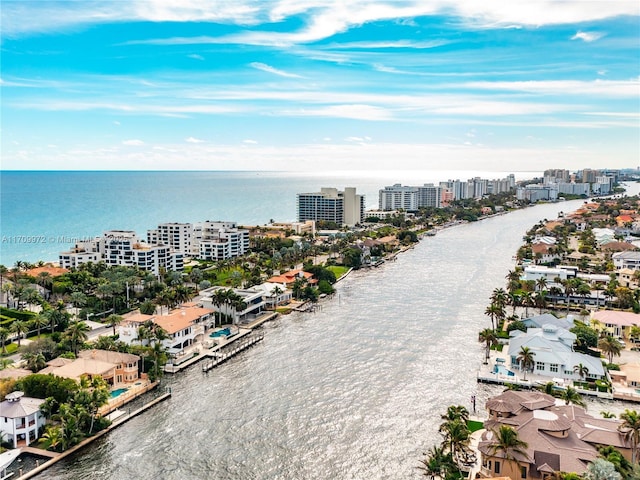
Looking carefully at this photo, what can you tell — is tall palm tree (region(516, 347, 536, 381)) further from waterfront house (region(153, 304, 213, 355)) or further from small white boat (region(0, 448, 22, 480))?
small white boat (region(0, 448, 22, 480))

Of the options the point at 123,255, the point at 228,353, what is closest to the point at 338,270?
the point at 123,255

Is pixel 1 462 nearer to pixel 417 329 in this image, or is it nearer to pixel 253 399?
pixel 253 399

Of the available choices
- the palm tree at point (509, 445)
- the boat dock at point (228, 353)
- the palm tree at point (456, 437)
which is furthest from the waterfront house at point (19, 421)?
the palm tree at point (509, 445)

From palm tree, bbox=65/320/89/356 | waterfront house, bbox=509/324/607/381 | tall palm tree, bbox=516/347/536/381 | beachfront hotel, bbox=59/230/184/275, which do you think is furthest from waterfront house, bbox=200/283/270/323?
tall palm tree, bbox=516/347/536/381

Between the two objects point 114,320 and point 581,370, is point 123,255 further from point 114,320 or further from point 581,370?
point 581,370

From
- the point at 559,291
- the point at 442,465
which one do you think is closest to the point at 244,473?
the point at 442,465

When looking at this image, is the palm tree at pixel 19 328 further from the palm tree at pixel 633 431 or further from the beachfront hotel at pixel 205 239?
the palm tree at pixel 633 431
